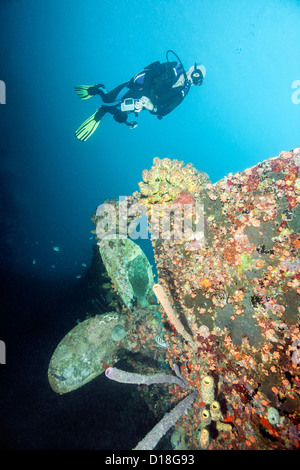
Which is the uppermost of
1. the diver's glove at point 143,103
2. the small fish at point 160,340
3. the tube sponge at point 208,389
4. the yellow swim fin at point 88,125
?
the yellow swim fin at point 88,125

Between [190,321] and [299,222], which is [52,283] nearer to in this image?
[190,321]

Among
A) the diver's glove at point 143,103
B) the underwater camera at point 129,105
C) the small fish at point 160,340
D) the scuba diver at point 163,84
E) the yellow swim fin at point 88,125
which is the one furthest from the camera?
the yellow swim fin at point 88,125

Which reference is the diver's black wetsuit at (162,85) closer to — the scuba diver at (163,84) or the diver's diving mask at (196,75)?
the scuba diver at (163,84)

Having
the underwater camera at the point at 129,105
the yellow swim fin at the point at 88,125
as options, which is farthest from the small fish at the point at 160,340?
the yellow swim fin at the point at 88,125

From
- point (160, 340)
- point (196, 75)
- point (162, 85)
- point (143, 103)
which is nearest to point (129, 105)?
point (143, 103)

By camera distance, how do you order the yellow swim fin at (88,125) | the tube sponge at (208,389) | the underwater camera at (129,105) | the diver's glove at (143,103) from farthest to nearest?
the yellow swim fin at (88,125) → the underwater camera at (129,105) → the diver's glove at (143,103) → the tube sponge at (208,389)

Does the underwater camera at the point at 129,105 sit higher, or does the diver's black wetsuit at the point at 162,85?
the diver's black wetsuit at the point at 162,85

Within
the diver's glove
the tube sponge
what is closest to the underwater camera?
the diver's glove
